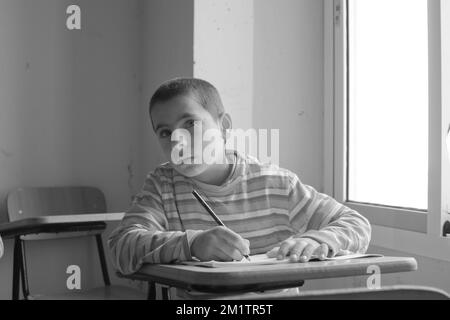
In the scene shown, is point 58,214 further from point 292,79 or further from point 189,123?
point 189,123

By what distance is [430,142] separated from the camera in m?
1.84

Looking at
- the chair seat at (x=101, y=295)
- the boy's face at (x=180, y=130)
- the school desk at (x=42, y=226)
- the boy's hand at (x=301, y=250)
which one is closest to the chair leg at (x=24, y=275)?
the school desk at (x=42, y=226)

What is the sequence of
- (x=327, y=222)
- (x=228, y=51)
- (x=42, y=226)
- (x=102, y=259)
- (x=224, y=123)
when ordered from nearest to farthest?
(x=327, y=222) < (x=224, y=123) < (x=42, y=226) < (x=228, y=51) < (x=102, y=259)

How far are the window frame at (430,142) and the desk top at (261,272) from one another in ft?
2.26

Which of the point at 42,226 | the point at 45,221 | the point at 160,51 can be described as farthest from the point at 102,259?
the point at 160,51

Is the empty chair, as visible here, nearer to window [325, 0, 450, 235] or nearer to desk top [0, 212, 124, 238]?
desk top [0, 212, 124, 238]

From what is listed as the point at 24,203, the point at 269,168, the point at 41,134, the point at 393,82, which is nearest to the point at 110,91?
the point at 41,134

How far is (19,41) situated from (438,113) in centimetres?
183

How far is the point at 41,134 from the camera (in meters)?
2.83

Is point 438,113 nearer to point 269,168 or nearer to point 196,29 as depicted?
point 269,168

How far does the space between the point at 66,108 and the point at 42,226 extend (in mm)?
799

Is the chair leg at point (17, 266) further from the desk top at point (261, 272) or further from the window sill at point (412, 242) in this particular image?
the desk top at point (261, 272)

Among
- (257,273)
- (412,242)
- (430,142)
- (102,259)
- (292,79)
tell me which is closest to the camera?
(257,273)

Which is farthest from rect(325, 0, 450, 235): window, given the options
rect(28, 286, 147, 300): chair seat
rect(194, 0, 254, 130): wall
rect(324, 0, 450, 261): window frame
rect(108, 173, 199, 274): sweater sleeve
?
rect(28, 286, 147, 300): chair seat
